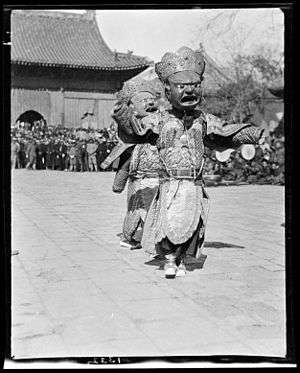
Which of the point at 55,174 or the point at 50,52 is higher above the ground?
the point at 50,52

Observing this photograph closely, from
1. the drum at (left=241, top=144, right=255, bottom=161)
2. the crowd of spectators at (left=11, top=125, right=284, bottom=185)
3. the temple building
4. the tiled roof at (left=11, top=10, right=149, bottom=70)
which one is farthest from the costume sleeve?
the tiled roof at (left=11, top=10, right=149, bottom=70)

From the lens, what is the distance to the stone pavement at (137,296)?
3994 millimetres

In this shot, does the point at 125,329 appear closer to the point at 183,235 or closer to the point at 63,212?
the point at 183,235

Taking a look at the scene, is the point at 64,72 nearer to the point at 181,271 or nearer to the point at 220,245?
the point at 220,245

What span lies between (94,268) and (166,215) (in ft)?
3.38

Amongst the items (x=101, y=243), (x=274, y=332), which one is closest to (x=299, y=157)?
(x=274, y=332)

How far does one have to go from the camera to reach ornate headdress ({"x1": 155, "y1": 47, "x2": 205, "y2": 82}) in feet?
17.8

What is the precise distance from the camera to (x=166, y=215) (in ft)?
17.9

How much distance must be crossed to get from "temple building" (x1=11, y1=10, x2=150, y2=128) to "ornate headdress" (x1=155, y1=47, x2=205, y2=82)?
13016 mm

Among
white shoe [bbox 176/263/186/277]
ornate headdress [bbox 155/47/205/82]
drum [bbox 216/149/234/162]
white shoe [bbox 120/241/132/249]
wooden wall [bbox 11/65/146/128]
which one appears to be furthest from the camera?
wooden wall [bbox 11/65/146/128]

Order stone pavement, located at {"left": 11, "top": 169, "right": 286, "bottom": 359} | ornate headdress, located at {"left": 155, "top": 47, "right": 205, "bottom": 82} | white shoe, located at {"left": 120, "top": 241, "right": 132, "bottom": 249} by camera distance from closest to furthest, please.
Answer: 1. stone pavement, located at {"left": 11, "top": 169, "right": 286, "bottom": 359}
2. ornate headdress, located at {"left": 155, "top": 47, "right": 205, "bottom": 82}
3. white shoe, located at {"left": 120, "top": 241, "right": 132, "bottom": 249}

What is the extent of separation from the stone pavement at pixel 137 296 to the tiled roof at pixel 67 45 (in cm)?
1267

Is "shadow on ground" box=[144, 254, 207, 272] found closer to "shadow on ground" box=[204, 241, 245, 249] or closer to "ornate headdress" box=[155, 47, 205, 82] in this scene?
"shadow on ground" box=[204, 241, 245, 249]

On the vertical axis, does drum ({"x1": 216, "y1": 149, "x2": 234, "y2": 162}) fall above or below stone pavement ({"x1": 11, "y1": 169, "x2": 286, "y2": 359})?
above
